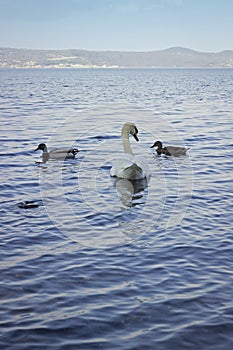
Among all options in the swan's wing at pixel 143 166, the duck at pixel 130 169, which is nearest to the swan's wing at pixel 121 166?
the duck at pixel 130 169

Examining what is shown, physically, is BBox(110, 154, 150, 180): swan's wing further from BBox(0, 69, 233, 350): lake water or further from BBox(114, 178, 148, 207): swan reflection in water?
BBox(0, 69, 233, 350): lake water

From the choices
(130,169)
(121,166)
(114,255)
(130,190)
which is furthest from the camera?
(121,166)

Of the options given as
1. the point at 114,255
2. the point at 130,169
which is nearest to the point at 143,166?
the point at 130,169

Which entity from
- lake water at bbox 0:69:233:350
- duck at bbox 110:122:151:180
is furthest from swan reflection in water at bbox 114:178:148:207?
duck at bbox 110:122:151:180

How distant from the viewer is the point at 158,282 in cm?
766

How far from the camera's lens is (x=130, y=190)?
13.6 meters

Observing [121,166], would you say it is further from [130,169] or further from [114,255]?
[114,255]

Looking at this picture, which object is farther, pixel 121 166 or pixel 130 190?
pixel 121 166

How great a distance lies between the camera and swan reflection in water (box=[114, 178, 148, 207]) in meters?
12.4

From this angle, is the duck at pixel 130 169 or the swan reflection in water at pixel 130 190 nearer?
the swan reflection in water at pixel 130 190

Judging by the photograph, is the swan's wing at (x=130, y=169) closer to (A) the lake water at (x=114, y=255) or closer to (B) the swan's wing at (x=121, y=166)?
(B) the swan's wing at (x=121, y=166)

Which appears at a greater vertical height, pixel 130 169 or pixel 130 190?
pixel 130 169

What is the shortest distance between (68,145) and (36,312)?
51.6 ft

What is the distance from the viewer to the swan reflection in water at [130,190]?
12.4 meters
